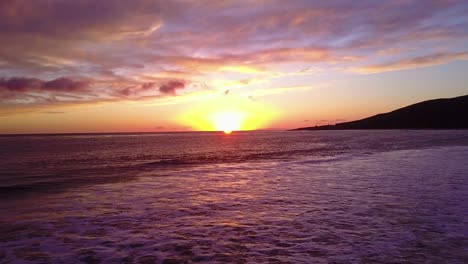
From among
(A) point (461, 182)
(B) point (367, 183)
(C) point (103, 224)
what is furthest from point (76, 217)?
(A) point (461, 182)

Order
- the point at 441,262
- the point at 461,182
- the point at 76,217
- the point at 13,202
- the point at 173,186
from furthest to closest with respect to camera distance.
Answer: the point at 173,186, the point at 461,182, the point at 13,202, the point at 76,217, the point at 441,262

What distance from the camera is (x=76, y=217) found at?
47.8ft

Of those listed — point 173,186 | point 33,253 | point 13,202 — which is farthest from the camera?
point 173,186

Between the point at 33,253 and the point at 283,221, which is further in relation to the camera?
the point at 283,221

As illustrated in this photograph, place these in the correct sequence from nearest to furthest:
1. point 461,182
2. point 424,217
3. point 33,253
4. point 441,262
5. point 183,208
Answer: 1. point 441,262
2. point 33,253
3. point 424,217
4. point 183,208
5. point 461,182

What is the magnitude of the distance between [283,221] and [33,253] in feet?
26.4

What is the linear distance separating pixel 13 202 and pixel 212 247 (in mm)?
12932

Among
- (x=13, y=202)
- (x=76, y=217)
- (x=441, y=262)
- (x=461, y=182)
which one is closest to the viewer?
(x=441, y=262)

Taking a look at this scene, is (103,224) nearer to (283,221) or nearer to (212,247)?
(212,247)

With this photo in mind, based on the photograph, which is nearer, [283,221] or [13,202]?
[283,221]

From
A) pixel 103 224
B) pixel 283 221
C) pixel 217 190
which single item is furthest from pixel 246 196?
pixel 103 224

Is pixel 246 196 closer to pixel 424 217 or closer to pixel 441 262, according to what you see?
pixel 424 217

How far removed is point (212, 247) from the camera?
10352 millimetres

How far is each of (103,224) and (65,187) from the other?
11441 mm
